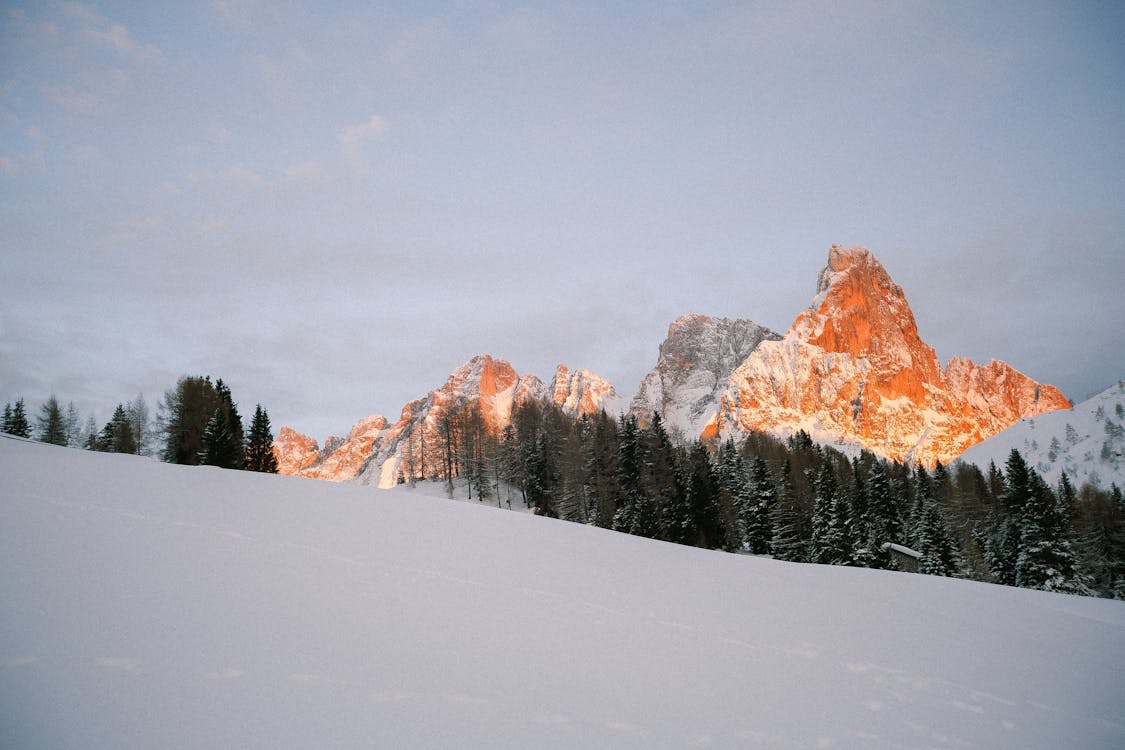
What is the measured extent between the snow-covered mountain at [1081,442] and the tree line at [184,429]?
3773 inches

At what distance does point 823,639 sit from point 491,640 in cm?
573

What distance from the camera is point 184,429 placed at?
37.9 m

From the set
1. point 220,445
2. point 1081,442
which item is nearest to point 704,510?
point 220,445

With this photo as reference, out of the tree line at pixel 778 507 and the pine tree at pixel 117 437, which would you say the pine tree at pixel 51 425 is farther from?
the tree line at pixel 778 507

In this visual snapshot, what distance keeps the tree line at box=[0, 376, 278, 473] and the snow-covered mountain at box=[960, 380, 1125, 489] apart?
3773 inches

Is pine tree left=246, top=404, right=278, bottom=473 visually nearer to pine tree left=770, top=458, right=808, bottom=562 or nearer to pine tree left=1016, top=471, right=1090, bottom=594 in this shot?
pine tree left=770, top=458, right=808, bottom=562

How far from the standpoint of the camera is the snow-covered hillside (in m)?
5.41

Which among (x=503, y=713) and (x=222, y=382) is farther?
(x=222, y=382)

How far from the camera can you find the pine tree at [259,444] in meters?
40.8

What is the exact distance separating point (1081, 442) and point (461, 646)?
11720 cm

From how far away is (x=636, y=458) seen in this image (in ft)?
118

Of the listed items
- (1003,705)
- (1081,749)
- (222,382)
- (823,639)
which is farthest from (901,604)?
(222,382)

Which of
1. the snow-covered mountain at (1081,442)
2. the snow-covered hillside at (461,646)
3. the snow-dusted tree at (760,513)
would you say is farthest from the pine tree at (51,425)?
the snow-covered mountain at (1081,442)

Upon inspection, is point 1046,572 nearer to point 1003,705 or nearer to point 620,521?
point 620,521
